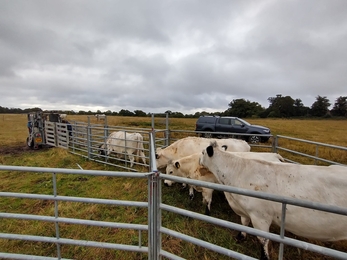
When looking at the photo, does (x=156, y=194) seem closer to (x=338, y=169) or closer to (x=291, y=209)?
(x=291, y=209)

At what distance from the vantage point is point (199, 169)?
13.9 ft

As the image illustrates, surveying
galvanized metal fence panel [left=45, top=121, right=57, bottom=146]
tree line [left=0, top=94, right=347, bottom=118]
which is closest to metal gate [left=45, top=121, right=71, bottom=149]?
galvanized metal fence panel [left=45, top=121, right=57, bottom=146]

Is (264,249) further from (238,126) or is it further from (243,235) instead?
(238,126)

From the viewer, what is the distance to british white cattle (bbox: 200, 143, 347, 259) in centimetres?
225

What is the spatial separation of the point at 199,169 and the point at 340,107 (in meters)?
89.7

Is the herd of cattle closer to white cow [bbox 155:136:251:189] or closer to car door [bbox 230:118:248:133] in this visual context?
white cow [bbox 155:136:251:189]

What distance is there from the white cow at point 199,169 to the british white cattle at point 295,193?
3.24ft

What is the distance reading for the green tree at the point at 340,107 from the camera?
6919 centimetres

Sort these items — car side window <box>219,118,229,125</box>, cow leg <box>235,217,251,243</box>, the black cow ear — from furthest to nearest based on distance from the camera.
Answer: car side window <box>219,118,229,125</box>, the black cow ear, cow leg <box>235,217,251,243</box>

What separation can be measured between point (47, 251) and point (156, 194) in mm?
2265

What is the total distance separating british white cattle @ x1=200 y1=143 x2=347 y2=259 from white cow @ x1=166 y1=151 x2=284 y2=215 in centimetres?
99

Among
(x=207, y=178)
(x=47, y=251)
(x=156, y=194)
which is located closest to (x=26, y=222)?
(x=47, y=251)

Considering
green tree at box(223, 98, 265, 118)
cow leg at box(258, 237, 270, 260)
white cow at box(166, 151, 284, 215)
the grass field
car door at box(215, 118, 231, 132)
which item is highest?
green tree at box(223, 98, 265, 118)

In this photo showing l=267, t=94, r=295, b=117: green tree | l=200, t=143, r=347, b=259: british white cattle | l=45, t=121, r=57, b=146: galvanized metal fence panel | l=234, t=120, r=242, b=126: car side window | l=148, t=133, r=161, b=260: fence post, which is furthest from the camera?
l=267, t=94, r=295, b=117: green tree
